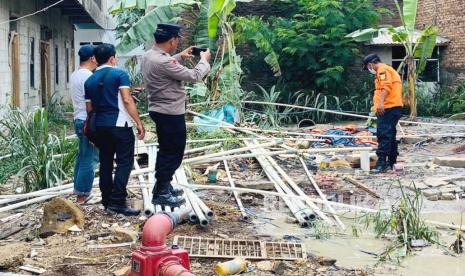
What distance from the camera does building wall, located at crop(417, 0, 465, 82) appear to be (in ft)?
61.9

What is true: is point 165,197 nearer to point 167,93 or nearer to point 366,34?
point 167,93

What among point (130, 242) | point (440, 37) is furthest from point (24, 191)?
point (440, 37)

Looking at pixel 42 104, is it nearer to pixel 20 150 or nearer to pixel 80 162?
pixel 20 150

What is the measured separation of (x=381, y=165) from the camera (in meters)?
8.99

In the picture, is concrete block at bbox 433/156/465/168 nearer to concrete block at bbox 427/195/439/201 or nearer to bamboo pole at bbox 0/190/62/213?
concrete block at bbox 427/195/439/201

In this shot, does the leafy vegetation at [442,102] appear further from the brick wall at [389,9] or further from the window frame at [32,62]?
the window frame at [32,62]

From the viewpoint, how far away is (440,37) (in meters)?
19.7

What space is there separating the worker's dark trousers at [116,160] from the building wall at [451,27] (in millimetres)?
15387

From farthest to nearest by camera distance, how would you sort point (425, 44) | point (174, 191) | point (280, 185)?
1. point (425, 44)
2. point (280, 185)
3. point (174, 191)

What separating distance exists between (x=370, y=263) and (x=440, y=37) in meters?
16.4

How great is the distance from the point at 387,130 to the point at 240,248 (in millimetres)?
4481

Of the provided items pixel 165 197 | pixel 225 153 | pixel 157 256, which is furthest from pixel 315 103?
pixel 157 256

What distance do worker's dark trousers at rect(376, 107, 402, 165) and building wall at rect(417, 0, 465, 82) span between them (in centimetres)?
1133

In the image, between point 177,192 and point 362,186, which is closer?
point 177,192
